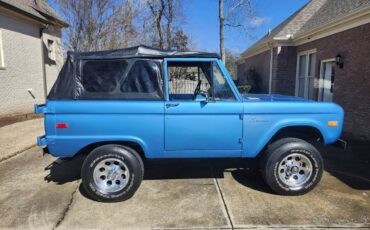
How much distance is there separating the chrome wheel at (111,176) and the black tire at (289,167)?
80.7 inches

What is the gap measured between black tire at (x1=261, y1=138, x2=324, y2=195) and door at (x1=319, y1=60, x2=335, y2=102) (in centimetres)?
664

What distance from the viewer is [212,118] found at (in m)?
3.88

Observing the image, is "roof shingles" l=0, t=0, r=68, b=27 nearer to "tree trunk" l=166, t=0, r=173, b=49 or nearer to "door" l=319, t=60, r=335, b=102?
"tree trunk" l=166, t=0, r=173, b=49

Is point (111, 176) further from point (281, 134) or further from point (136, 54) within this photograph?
point (281, 134)

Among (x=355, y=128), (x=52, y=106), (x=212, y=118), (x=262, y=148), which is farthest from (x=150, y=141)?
(x=355, y=128)

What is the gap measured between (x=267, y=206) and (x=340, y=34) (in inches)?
298

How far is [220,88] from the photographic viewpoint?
13.0 feet

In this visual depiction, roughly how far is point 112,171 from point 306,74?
33.8 feet

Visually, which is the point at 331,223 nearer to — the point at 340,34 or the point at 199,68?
the point at 199,68

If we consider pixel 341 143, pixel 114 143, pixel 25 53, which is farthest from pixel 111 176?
pixel 25 53

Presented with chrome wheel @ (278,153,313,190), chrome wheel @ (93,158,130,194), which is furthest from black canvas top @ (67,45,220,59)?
chrome wheel @ (278,153,313,190)

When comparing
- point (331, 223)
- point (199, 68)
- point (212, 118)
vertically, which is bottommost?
point (331, 223)

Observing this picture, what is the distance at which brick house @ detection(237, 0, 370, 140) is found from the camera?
7.79 meters

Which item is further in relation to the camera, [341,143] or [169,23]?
[169,23]
